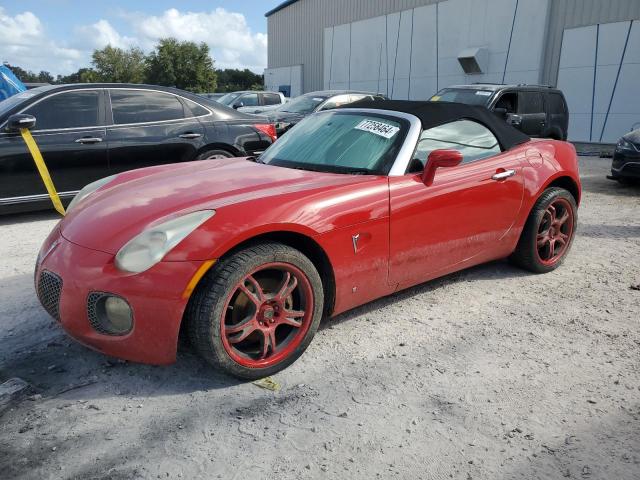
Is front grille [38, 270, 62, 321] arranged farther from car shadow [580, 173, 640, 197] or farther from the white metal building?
the white metal building

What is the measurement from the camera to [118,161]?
18.4ft

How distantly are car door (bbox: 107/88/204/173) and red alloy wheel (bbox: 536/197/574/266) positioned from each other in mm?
3934

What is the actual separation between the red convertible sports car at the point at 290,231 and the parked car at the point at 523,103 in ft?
19.7

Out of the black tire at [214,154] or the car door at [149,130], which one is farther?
the black tire at [214,154]

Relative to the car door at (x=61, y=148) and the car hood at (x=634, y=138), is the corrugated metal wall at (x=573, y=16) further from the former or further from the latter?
the car door at (x=61, y=148)

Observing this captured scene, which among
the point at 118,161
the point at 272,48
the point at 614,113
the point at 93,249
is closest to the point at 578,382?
the point at 93,249

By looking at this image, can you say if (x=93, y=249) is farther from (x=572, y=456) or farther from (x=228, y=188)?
(x=572, y=456)

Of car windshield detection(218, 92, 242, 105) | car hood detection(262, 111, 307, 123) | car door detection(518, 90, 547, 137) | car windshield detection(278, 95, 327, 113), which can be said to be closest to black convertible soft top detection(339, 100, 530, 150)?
car hood detection(262, 111, 307, 123)

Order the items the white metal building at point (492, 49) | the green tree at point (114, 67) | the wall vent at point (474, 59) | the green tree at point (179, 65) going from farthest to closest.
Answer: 1. the green tree at point (114, 67)
2. the green tree at point (179, 65)
3. the wall vent at point (474, 59)
4. the white metal building at point (492, 49)

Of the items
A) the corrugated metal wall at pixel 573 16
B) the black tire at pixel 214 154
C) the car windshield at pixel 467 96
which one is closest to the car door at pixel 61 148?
the black tire at pixel 214 154

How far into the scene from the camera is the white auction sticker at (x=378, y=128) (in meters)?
3.20

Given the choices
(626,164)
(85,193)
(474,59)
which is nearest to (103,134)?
(85,193)

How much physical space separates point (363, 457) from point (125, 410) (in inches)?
42.9

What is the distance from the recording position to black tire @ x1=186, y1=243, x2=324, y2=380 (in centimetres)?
228
